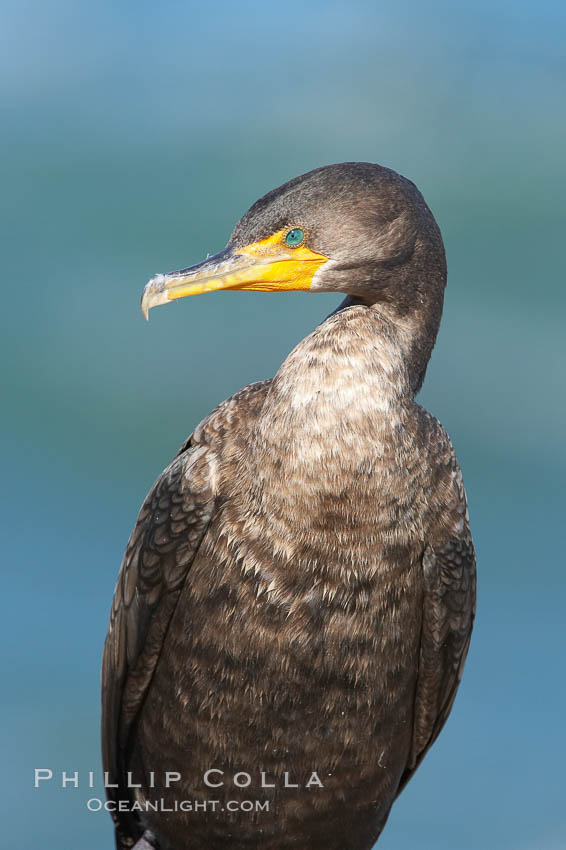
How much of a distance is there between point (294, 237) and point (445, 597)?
3.85ft

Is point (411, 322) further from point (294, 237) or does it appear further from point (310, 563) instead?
point (310, 563)

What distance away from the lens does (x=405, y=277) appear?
296 cm

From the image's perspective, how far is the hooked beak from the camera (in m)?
2.88

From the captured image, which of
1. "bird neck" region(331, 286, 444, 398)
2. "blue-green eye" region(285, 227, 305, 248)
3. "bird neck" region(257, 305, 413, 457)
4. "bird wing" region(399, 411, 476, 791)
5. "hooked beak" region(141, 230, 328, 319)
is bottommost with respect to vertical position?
"bird wing" region(399, 411, 476, 791)

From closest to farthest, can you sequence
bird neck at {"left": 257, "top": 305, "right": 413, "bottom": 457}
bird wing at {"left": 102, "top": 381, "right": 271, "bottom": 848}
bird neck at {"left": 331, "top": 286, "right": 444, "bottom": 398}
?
bird neck at {"left": 257, "top": 305, "right": 413, "bottom": 457}
bird neck at {"left": 331, "top": 286, "right": 444, "bottom": 398}
bird wing at {"left": 102, "top": 381, "right": 271, "bottom": 848}

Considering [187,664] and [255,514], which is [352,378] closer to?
[255,514]

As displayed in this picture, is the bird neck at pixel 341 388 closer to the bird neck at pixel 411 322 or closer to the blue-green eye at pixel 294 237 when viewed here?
the bird neck at pixel 411 322

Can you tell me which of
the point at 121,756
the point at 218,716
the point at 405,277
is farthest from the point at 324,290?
the point at 121,756

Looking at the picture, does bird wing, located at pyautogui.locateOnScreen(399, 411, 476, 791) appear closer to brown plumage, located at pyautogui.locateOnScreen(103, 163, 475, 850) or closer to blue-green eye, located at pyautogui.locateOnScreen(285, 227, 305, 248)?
brown plumage, located at pyautogui.locateOnScreen(103, 163, 475, 850)

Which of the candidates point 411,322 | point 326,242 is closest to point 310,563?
point 411,322

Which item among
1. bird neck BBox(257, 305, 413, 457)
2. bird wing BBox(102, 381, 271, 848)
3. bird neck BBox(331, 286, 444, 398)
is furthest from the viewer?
bird wing BBox(102, 381, 271, 848)

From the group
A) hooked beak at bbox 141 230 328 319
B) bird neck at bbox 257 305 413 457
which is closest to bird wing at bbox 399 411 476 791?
bird neck at bbox 257 305 413 457

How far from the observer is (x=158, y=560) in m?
3.17

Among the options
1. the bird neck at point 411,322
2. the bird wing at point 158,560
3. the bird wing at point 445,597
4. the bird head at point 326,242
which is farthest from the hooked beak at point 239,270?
the bird wing at point 445,597
